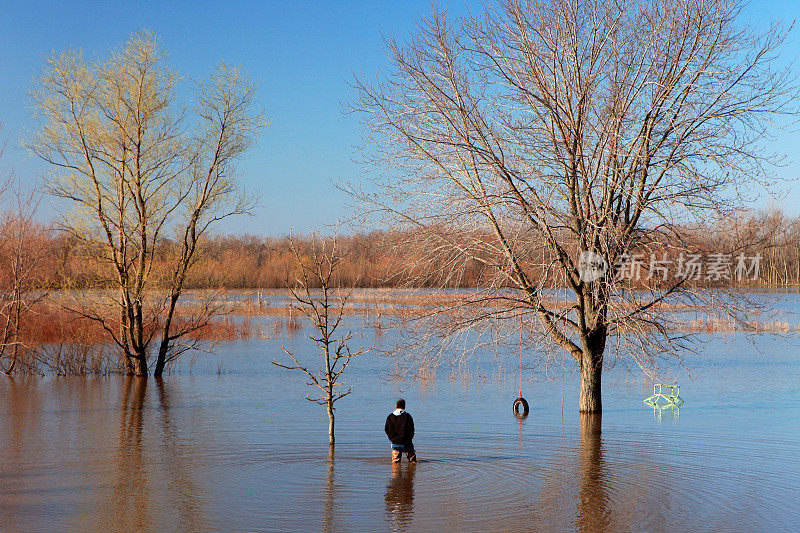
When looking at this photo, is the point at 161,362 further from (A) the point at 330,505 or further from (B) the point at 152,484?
(A) the point at 330,505

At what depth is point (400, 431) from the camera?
41.4 feet

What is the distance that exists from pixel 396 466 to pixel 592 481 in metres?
3.32

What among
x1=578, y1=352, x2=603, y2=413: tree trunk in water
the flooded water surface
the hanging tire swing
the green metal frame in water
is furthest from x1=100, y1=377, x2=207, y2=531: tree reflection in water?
the green metal frame in water

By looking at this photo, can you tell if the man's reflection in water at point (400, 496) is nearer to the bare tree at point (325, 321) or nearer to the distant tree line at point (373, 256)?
the bare tree at point (325, 321)

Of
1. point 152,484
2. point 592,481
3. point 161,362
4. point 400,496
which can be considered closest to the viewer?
point 400,496

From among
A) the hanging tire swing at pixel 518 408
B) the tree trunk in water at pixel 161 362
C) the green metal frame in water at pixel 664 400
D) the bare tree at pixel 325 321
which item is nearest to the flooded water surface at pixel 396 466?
the hanging tire swing at pixel 518 408

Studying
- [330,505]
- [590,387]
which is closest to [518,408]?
[590,387]

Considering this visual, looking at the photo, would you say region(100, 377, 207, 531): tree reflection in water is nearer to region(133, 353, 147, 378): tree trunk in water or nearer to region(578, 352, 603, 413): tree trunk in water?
region(133, 353, 147, 378): tree trunk in water

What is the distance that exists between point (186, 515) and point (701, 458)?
9.43 metres

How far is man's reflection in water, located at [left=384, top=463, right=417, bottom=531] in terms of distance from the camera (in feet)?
32.1

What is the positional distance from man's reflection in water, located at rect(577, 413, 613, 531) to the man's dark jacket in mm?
2970

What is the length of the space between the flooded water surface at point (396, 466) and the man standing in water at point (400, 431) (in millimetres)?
335

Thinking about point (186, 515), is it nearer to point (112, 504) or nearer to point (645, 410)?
point (112, 504)

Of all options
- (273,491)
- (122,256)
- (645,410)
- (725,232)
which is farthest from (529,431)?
(122,256)
